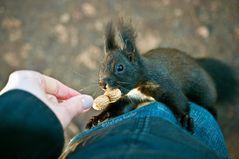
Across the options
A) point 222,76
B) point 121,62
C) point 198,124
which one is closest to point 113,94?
point 121,62

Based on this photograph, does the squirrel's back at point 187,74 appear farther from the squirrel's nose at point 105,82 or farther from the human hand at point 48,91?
the human hand at point 48,91

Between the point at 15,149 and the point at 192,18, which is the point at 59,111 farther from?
the point at 192,18

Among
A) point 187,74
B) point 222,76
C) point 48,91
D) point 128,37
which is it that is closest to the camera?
point 48,91

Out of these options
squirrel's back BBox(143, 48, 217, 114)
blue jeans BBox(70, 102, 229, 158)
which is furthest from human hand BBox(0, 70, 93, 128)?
squirrel's back BBox(143, 48, 217, 114)

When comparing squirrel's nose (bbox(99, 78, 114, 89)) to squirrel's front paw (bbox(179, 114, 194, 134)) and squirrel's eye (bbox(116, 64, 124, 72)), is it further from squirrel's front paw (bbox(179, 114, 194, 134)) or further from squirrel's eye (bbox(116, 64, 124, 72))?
squirrel's front paw (bbox(179, 114, 194, 134))

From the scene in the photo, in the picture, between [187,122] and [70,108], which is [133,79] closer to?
[187,122]

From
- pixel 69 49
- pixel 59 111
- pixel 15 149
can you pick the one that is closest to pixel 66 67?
pixel 69 49

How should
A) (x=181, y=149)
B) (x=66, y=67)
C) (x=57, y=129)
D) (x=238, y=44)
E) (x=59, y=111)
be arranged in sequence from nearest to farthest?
(x=181, y=149)
(x=57, y=129)
(x=59, y=111)
(x=238, y=44)
(x=66, y=67)
